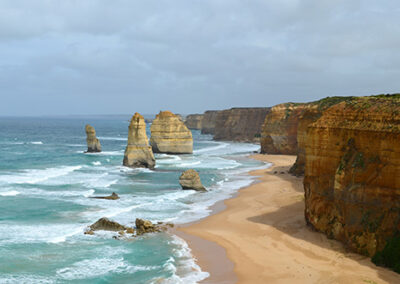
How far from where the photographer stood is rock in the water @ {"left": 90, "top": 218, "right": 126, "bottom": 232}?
2688 cm

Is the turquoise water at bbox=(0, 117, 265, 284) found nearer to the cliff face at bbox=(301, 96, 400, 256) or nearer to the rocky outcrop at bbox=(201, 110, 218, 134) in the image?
the cliff face at bbox=(301, 96, 400, 256)

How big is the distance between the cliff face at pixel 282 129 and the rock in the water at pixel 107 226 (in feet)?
166

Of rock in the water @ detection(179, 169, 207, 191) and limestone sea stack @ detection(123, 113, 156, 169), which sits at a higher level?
limestone sea stack @ detection(123, 113, 156, 169)

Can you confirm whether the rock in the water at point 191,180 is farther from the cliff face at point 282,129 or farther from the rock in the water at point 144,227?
the cliff face at point 282,129

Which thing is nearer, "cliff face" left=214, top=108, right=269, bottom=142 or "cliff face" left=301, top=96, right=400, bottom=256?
"cliff face" left=301, top=96, right=400, bottom=256

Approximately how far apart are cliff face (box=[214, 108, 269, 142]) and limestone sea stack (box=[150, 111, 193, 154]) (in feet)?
140

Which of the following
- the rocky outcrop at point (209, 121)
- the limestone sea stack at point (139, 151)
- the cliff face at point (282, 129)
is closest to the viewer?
the limestone sea stack at point (139, 151)

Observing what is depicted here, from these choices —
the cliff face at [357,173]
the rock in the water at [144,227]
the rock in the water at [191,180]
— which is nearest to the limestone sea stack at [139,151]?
the rock in the water at [191,180]

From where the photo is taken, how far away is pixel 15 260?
21625 millimetres

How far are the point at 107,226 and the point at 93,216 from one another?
414 cm

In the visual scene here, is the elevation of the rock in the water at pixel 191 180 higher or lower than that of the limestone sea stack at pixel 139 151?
lower

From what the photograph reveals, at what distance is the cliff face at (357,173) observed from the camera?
1998 cm

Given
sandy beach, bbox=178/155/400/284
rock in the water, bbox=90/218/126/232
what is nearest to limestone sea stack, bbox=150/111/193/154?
sandy beach, bbox=178/155/400/284

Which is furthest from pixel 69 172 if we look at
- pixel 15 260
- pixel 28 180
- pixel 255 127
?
pixel 255 127
